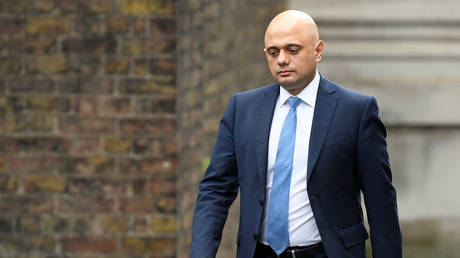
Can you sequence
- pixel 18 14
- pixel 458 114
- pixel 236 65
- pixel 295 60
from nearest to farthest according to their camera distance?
pixel 295 60, pixel 18 14, pixel 236 65, pixel 458 114

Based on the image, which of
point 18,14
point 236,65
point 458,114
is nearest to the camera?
point 18,14

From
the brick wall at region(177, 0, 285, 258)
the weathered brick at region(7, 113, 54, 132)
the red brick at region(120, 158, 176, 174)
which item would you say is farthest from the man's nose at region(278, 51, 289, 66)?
the weathered brick at region(7, 113, 54, 132)

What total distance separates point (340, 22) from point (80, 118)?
4230 mm

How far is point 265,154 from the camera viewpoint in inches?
162

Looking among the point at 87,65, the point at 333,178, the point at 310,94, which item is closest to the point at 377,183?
the point at 333,178

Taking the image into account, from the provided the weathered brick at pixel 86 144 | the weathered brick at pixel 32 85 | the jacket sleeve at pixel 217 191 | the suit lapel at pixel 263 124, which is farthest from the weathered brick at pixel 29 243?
the suit lapel at pixel 263 124

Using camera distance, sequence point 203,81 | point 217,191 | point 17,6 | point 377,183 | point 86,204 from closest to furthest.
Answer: point 377,183, point 217,191, point 17,6, point 86,204, point 203,81

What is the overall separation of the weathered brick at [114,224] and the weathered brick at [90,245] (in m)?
0.07

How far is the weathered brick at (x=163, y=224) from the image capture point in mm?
6750

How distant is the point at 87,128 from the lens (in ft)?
22.0

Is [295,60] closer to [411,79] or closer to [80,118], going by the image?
[80,118]

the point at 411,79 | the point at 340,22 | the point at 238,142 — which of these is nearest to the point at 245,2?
the point at 340,22

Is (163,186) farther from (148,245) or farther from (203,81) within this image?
(203,81)

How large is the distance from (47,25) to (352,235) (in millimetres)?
3225
